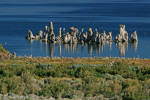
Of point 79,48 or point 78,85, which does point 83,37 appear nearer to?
point 79,48

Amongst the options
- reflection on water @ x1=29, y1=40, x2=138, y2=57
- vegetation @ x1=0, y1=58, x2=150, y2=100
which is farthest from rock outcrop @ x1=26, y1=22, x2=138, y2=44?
vegetation @ x1=0, y1=58, x2=150, y2=100

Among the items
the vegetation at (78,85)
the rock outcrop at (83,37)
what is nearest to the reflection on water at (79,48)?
the rock outcrop at (83,37)

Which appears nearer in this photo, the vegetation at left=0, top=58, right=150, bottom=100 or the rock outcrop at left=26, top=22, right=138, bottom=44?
the vegetation at left=0, top=58, right=150, bottom=100

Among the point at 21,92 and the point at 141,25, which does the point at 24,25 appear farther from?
the point at 21,92

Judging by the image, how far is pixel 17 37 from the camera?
110875mm

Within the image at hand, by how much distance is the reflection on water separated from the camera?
85562mm

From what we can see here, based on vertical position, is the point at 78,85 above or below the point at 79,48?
above

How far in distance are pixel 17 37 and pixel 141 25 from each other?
48639 millimetres

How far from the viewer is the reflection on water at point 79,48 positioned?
85.6m

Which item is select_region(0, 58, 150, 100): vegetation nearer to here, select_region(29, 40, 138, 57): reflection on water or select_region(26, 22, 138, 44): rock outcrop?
select_region(29, 40, 138, 57): reflection on water

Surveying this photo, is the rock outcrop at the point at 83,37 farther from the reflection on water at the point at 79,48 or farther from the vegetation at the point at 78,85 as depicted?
the vegetation at the point at 78,85

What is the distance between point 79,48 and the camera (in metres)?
93.7

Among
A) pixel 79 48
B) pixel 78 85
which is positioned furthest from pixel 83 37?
pixel 78 85

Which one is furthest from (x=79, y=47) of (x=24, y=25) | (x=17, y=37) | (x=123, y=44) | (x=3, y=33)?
(x=24, y=25)
